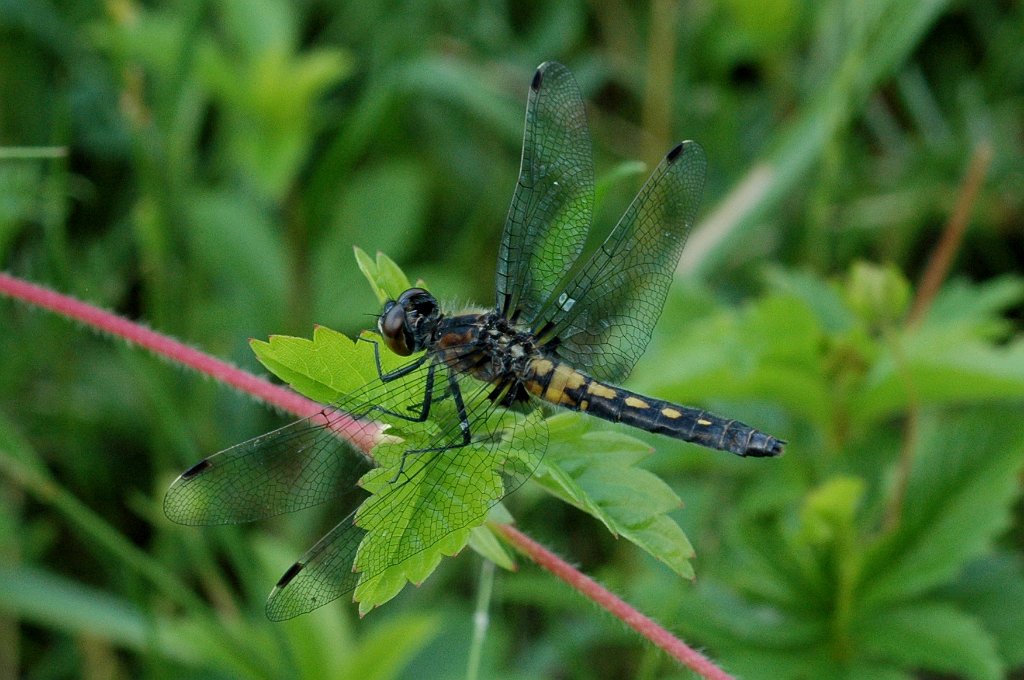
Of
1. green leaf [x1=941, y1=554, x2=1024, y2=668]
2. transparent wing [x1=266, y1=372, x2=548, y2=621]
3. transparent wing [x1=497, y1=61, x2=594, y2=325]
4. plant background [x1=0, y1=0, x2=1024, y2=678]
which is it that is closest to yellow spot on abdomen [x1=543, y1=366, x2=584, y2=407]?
transparent wing [x1=497, y1=61, x2=594, y2=325]

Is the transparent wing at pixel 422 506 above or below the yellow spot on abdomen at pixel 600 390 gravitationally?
below

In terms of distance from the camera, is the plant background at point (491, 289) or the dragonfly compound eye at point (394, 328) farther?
the plant background at point (491, 289)

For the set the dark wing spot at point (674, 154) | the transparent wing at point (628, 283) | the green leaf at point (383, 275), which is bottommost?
the green leaf at point (383, 275)

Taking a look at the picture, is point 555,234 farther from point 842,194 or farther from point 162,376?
point 842,194

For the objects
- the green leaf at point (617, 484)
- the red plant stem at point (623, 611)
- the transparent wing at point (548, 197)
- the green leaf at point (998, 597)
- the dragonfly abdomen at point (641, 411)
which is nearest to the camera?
the red plant stem at point (623, 611)

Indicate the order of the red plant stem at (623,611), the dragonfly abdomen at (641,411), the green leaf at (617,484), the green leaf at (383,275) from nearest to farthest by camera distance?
the red plant stem at (623,611), the green leaf at (617,484), the green leaf at (383,275), the dragonfly abdomen at (641,411)

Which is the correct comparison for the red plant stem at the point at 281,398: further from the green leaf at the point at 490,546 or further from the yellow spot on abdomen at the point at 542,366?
the yellow spot on abdomen at the point at 542,366

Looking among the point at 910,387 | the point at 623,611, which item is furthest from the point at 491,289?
the point at 623,611

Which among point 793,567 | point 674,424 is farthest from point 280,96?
point 793,567

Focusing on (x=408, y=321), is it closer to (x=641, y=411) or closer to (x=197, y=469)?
(x=197, y=469)

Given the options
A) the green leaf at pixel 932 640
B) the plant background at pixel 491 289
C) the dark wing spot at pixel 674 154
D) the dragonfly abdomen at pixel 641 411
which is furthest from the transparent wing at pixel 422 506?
the green leaf at pixel 932 640
